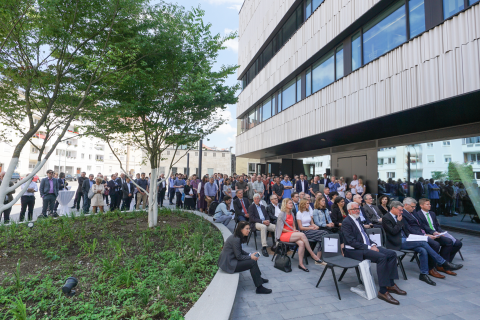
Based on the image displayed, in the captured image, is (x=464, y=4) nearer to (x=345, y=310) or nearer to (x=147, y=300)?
(x=345, y=310)

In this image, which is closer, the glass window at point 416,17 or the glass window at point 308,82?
the glass window at point 416,17

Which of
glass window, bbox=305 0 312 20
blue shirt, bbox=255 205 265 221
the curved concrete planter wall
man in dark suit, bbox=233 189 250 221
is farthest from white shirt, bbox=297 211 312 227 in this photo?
glass window, bbox=305 0 312 20

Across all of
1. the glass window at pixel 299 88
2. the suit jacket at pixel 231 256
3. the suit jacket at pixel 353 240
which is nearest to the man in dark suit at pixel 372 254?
the suit jacket at pixel 353 240

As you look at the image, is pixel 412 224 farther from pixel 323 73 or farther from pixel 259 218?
pixel 323 73

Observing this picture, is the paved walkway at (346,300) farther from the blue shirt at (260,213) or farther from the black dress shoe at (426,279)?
the blue shirt at (260,213)

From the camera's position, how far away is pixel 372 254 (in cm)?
497

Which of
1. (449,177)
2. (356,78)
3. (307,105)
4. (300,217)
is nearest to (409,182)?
(449,177)

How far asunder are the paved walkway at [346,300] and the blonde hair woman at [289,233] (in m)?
0.43

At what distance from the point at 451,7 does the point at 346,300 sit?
8.80 m

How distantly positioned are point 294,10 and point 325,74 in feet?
→ 19.8

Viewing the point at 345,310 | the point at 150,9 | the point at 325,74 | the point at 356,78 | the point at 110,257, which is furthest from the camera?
the point at 325,74

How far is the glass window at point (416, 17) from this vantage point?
8523 millimetres

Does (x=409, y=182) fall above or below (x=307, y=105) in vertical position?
below

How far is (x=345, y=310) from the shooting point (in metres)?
4.09
